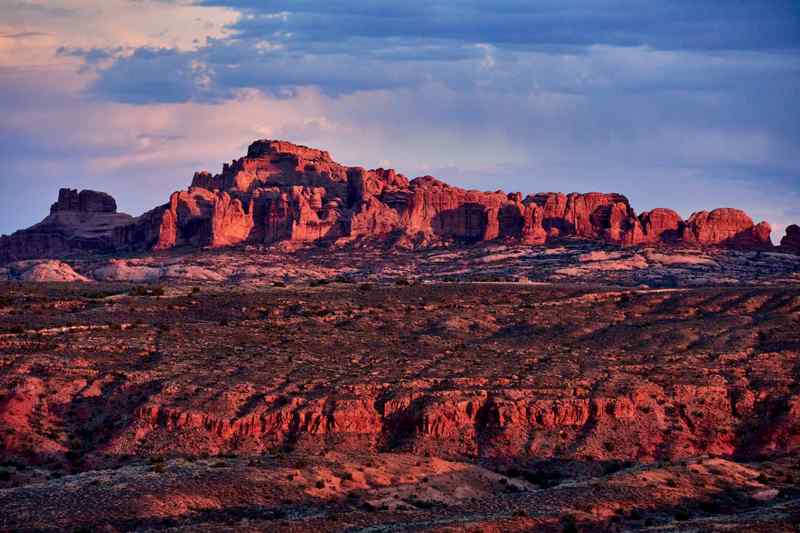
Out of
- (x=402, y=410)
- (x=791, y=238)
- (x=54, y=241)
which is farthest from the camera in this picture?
(x=54, y=241)

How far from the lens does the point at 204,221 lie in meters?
184

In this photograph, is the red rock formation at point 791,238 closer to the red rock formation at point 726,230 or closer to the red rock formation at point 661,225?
the red rock formation at point 726,230

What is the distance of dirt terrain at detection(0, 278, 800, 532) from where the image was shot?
54969mm

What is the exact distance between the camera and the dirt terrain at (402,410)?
2164 inches

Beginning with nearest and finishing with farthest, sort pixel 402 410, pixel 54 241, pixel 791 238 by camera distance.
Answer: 1. pixel 402 410
2. pixel 791 238
3. pixel 54 241

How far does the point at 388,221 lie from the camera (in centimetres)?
18488

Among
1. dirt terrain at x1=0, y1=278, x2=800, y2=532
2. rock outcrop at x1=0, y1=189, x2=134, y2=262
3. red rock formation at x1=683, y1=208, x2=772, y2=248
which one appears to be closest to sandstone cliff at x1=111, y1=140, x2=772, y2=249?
red rock formation at x1=683, y1=208, x2=772, y2=248

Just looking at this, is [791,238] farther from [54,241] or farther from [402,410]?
[402,410]

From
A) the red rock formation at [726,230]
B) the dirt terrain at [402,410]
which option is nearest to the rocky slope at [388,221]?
the red rock formation at [726,230]

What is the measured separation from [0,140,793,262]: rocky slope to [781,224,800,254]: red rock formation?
2.27 meters

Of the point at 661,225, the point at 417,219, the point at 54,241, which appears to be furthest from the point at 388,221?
the point at 54,241

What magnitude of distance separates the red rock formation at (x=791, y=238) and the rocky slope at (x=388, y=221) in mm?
2273

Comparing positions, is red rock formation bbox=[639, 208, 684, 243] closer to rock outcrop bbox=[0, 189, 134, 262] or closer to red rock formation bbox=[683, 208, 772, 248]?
red rock formation bbox=[683, 208, 772, 248]

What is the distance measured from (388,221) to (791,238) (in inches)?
1995
